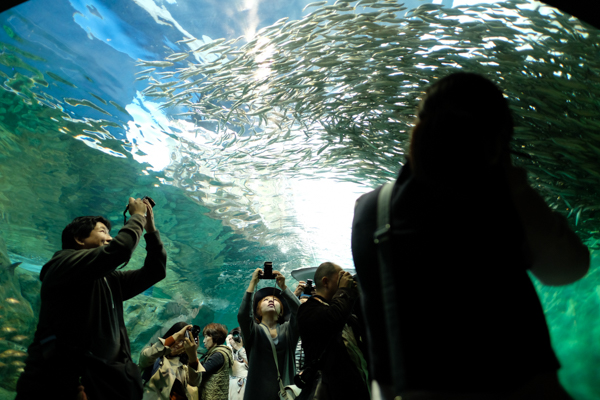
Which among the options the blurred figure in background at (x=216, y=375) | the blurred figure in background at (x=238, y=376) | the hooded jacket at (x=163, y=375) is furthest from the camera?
the blurred figure in background at (x=238, y=376)

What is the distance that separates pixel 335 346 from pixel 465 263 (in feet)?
6.62

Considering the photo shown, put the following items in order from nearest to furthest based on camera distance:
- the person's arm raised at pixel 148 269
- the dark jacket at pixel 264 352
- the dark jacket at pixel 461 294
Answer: the dark jacket at pixel 461 294 → the person's arm raised at pixel 148 269 → the dark jacket at pixel 264 352

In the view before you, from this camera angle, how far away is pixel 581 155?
5836 mm

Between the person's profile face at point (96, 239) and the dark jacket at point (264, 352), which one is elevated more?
the person's profile face at point (96, 239)

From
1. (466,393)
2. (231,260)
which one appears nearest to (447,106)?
(466,393)

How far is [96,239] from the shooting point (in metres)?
2.74

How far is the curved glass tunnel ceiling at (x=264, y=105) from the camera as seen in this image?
4902 mm

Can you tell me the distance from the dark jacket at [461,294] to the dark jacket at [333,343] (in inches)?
59.0

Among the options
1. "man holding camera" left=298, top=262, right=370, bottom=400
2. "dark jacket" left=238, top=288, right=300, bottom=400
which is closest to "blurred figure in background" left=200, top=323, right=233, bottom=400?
"dark jacket" left=238, top=288, right=300, bottom=400

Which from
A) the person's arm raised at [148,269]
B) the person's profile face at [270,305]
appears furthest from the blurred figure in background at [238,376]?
the person's arm raised at [148,269]

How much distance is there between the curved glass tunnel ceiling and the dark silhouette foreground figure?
0.36ft

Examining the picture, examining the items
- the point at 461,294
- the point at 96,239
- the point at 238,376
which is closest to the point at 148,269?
the point at 96,239

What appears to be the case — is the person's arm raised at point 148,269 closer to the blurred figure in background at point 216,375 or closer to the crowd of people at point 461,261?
Result: the crowd of people at point 461,261

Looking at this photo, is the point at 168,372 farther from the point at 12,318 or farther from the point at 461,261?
the point at 12,318
